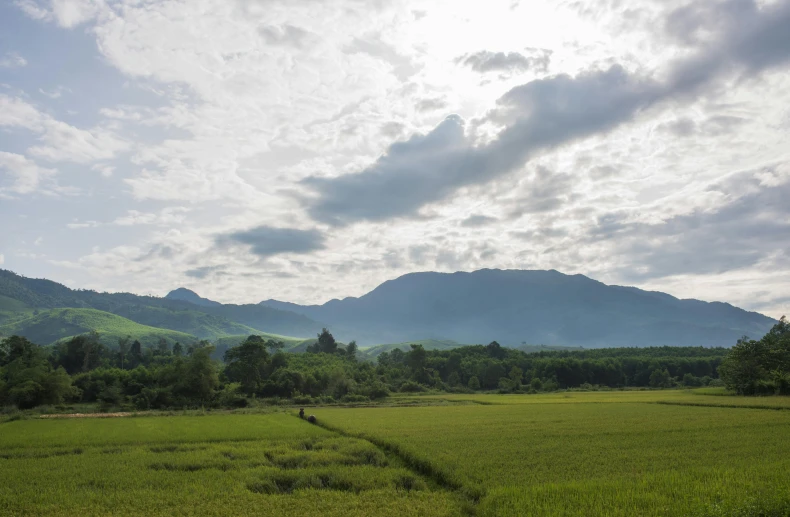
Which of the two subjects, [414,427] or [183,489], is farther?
[414,427]

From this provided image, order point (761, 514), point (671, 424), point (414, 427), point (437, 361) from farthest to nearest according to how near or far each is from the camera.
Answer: point (437, 361) → point (414, 427) → point (671, 424) → point (761, 514)

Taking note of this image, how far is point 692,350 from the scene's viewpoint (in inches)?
5551

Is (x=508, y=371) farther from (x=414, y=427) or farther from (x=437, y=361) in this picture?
(x=414, y=427)

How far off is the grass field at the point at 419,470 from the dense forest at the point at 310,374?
36713 millimetres

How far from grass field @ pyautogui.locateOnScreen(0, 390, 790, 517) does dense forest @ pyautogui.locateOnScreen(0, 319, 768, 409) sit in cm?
3671

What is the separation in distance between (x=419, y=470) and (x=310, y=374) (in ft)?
228

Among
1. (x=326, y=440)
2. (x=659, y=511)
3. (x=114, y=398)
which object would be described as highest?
(x=659, y=511)

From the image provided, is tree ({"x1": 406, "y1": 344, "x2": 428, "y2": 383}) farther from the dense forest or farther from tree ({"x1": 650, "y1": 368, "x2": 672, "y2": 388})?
tree ({"x1": 650, "y1": 368, "x2": 672, "y2": 388})

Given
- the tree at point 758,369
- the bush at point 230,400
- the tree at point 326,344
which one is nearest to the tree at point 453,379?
the tree at point 326,344

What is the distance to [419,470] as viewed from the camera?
21109mm

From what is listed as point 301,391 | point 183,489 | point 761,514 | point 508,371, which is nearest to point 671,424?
point 761,514

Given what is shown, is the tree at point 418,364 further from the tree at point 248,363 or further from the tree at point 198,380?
the tree at point 198,380

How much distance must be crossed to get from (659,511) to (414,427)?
2146 centimetres

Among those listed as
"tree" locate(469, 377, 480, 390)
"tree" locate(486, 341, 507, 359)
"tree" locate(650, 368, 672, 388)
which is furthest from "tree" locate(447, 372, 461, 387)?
"tree" locate(650, 368, 672, 388)
